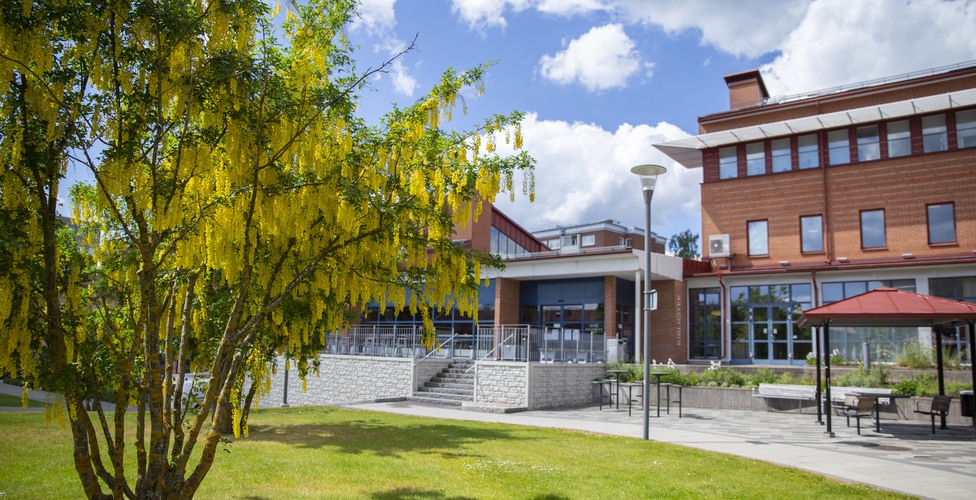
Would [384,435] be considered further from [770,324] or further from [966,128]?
[966,128]

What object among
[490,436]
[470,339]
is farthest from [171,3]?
[470,339]

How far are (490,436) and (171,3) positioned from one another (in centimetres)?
979

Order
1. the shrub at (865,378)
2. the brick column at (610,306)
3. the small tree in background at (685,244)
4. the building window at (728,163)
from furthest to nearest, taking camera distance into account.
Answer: the small tree in background at (685,244), the building window at (728,163), the brick column at (610,306), the shrub at (865,378)

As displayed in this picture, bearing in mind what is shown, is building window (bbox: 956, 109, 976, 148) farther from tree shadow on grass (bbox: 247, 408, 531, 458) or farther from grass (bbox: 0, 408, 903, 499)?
tree shadow on grass (bbox: 247, 408, 531, 458)

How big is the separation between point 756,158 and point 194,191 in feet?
84.0

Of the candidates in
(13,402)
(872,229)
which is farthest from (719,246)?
(13,402)

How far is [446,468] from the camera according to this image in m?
9.05

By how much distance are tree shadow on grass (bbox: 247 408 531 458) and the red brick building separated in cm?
1556

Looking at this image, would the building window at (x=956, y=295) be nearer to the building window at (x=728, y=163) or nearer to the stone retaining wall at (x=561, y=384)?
the building window at (x=728, y=163)

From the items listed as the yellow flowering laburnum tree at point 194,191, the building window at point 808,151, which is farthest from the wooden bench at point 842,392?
the yellow flowering laburnum tree at point 194,191

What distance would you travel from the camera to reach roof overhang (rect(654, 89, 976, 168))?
73.7 ft

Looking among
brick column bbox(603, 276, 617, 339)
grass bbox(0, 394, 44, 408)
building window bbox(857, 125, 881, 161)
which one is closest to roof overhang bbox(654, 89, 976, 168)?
building window bbox(857, 125, 881, 161)

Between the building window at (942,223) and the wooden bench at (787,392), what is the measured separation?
1000 centimetres

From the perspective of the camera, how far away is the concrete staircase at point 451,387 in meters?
19.8
